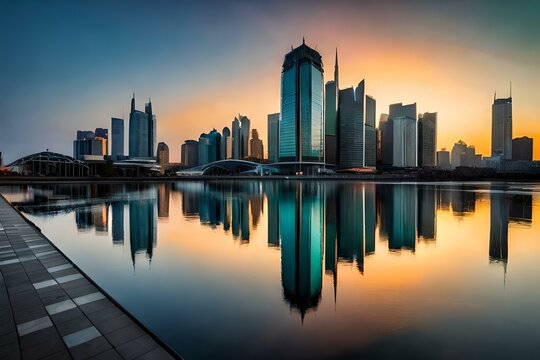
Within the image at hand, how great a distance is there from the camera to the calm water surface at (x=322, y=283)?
7.21 m

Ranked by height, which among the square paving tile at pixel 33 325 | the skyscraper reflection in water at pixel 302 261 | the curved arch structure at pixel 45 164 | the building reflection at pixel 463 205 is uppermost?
the curved arch structure at pixel 45 164

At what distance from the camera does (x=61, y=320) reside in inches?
253

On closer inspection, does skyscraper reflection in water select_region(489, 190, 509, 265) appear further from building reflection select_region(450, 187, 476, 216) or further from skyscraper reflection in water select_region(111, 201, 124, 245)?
skyscraper reflection in water select_region(111, 201, 124, 245)

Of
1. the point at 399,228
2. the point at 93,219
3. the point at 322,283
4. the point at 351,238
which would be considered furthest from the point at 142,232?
the point at 399,228

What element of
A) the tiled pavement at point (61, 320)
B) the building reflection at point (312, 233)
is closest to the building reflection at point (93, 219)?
the building reflection at point (312, 233)

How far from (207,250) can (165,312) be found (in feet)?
24.7

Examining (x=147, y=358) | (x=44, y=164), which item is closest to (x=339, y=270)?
(x=147, y=358)

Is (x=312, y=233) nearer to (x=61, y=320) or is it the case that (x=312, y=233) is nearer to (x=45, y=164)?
(x=61, y=320)

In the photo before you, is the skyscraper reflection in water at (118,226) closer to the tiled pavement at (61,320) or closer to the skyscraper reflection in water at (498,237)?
the tiled pavement at (61,320)

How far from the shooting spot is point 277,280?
11.8 metres

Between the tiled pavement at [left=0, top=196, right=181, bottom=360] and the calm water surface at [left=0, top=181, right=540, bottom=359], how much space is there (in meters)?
1.39

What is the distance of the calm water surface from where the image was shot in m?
7.21

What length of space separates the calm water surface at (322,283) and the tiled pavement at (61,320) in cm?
139

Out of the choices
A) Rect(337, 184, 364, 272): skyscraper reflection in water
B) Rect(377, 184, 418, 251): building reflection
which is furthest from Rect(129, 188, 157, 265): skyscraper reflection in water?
Rect(377, 184, 418, 251): building reflection
